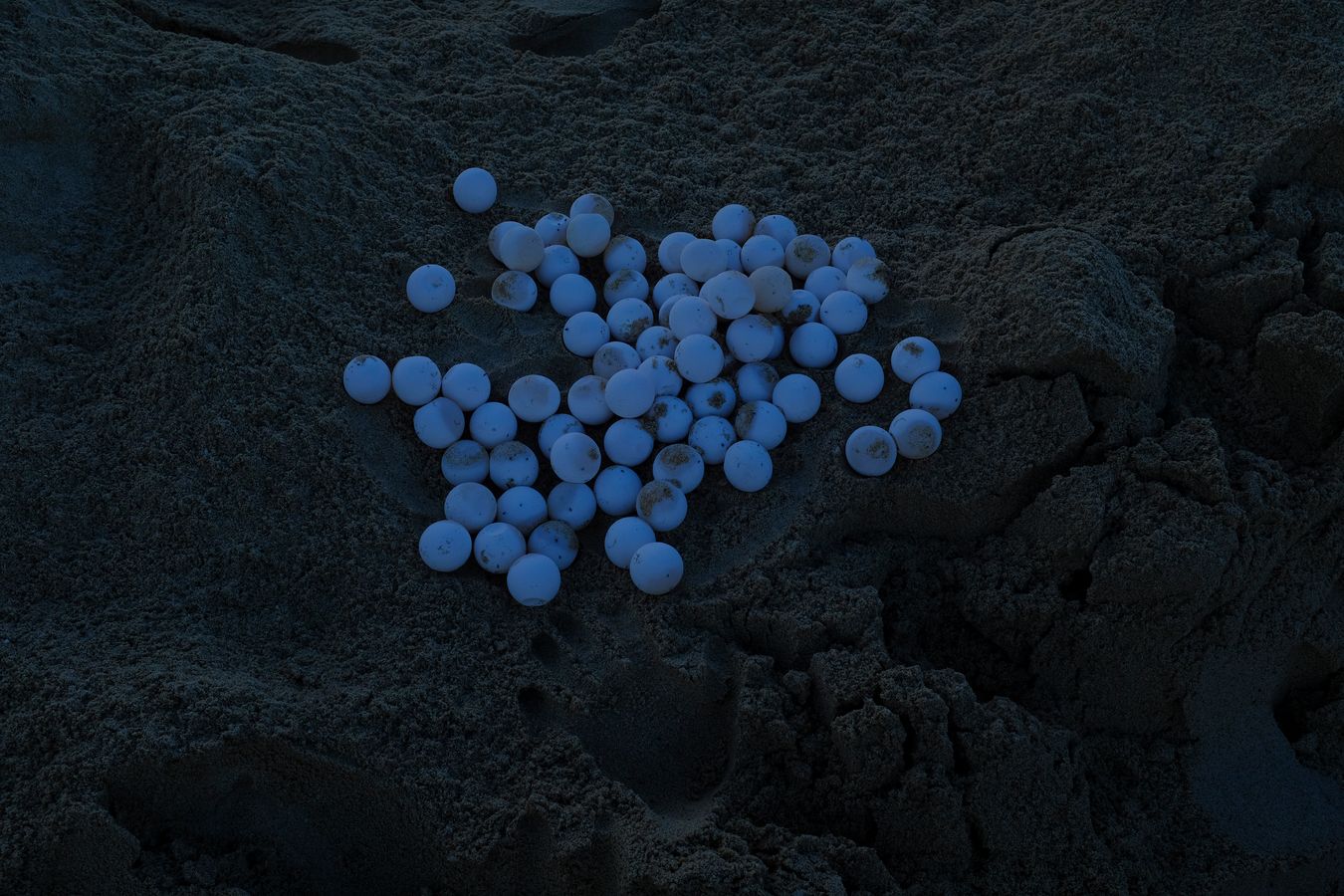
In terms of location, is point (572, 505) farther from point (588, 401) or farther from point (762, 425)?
point (762, 425)

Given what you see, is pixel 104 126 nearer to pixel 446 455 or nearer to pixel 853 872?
pixel 446 455

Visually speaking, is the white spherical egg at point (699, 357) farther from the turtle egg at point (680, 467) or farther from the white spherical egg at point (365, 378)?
the white spherical egg at point (365, 378)

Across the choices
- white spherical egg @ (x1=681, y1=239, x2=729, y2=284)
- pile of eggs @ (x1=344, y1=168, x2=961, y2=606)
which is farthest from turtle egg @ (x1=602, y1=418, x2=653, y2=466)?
white spherical egg @ (x1=681, y1=239, x2=729, y2=284)

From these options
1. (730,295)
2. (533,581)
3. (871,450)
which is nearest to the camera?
(533,581)

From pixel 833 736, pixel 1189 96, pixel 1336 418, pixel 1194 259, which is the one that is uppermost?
pixel 1189 96

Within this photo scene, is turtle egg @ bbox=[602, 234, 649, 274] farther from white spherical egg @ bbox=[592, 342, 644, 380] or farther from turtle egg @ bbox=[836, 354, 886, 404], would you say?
turtle egg @ bbox=[836, 354, 886, 404]

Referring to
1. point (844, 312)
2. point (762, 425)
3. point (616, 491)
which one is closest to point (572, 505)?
point (616, 491)

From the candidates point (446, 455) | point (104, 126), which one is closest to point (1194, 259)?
point (446, 455)
